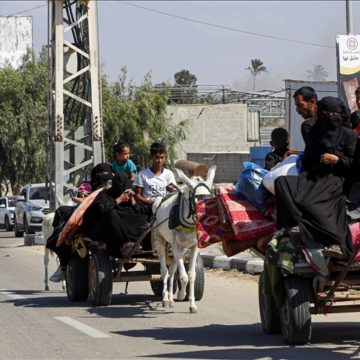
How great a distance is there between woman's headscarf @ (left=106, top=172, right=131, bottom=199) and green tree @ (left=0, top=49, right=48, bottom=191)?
34955mm

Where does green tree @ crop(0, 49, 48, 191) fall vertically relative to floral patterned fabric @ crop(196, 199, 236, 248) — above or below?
above

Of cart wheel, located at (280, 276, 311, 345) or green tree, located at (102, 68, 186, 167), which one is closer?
cart wheel, located at (280, 276, 311, 345)

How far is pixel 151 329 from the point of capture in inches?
479

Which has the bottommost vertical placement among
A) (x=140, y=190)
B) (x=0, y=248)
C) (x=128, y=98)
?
(x=0, y=248)

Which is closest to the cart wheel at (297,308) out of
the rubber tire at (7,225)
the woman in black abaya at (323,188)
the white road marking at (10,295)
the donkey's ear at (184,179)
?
the woman in black abaya at (323,188)

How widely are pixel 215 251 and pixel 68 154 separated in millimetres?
4333

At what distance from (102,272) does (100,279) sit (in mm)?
111

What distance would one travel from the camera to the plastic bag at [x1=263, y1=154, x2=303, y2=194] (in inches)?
398

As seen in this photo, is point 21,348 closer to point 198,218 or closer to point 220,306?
point 198,218

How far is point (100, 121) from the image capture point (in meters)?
24.4

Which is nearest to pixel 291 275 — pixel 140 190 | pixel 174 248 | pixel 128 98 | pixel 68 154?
pixel 174 248

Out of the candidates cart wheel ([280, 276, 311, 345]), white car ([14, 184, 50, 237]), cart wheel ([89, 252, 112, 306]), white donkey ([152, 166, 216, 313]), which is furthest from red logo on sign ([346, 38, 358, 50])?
→ white car ([14, 184, 50, 237])

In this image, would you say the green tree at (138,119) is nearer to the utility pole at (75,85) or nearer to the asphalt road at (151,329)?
the utility pole at (75,85)

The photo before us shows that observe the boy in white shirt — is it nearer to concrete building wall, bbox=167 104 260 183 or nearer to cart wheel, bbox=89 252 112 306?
cart wheel, bbox=89 252 112 306
